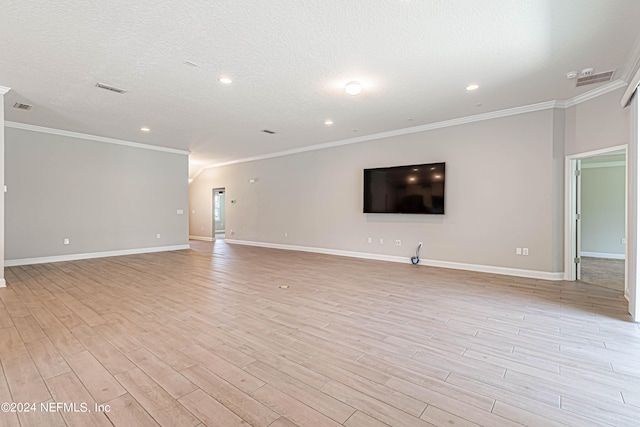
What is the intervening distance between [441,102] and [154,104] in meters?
4.64

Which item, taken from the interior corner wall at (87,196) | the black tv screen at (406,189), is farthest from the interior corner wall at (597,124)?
the interior corner wall at (87,196)

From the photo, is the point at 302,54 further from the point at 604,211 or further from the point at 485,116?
the point at 604,211

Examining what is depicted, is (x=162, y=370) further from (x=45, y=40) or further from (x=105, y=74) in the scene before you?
(x=105, y=74)

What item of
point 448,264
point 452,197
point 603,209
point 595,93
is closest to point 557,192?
point 595,93

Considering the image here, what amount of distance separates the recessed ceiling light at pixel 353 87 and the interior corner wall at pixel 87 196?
6.38 meters

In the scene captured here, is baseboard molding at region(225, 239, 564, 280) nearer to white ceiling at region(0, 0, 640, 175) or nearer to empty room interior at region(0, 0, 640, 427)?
empty room interior at region(0, 0, 640, 427)

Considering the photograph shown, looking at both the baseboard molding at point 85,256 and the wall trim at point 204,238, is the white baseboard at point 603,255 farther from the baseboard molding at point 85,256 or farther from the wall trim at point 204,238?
the wall trim at point 204,238

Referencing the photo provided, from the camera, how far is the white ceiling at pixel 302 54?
102 inches

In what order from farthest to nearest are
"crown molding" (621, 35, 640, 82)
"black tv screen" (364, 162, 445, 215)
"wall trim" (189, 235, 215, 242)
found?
"wall trim" (189, 235, 215, 242) → "black tv screen" (364, 162, 445, 215) → "crown molding" (621, 35, 640, 82)

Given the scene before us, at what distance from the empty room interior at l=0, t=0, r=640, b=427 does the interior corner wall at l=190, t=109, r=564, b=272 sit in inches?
1.6

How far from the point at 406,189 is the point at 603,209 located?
5.37 meters

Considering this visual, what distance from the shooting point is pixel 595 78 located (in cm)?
390

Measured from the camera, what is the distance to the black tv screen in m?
5.95

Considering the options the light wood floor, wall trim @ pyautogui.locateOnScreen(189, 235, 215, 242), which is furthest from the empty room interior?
wall trim @ pyautogui.locateOnScreen(189, 235, 215, 242)
